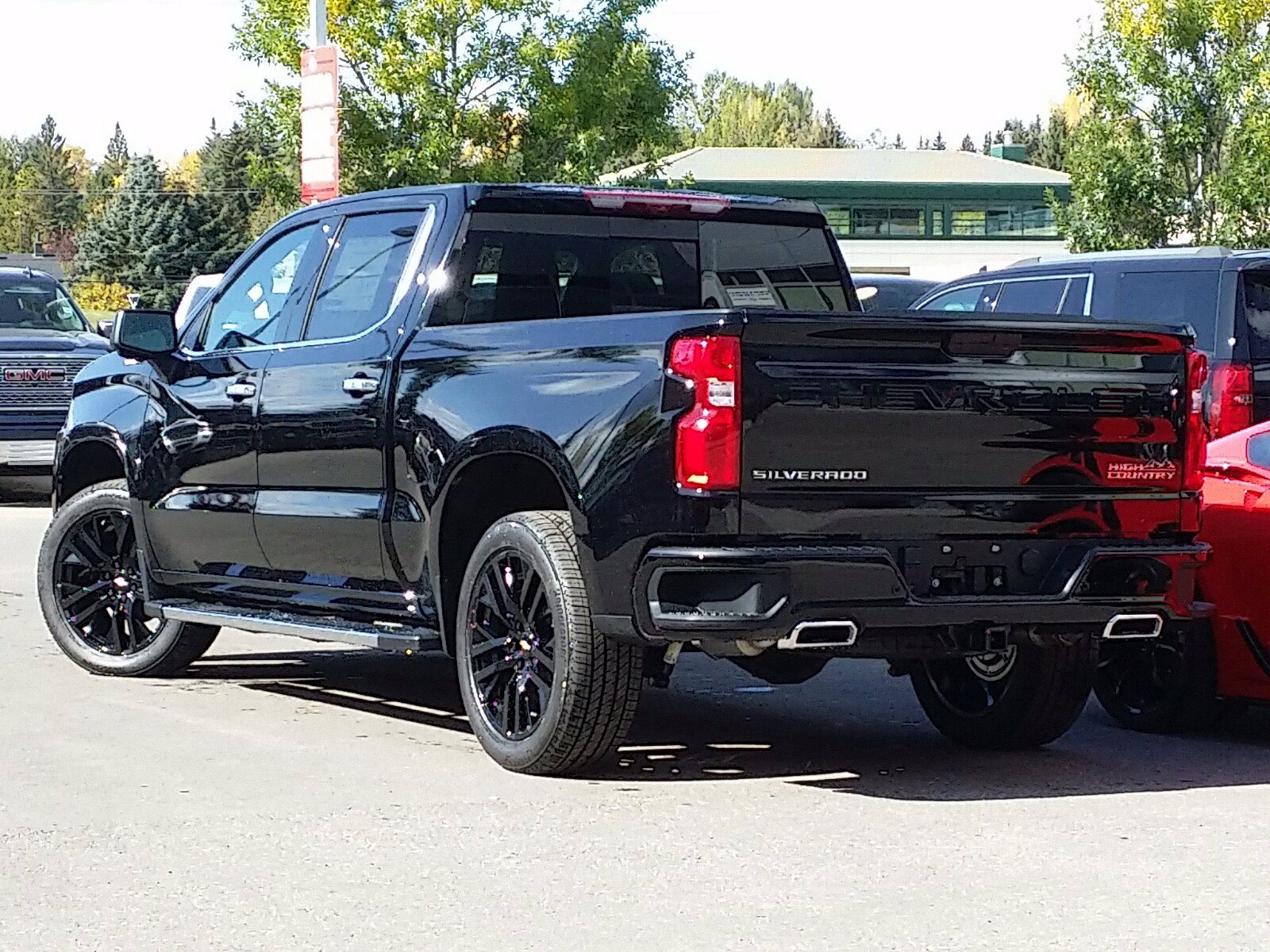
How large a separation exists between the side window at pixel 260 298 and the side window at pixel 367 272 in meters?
0.21

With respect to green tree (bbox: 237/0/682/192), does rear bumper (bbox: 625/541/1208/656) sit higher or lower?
lower

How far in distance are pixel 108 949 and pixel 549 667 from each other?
2.30 meters

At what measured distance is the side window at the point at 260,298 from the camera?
28.8 ft

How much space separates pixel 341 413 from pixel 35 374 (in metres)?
12.3

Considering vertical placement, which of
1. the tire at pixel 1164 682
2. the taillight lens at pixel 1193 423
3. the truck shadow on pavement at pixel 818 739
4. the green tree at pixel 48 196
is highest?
the green tree at pixel 48 196

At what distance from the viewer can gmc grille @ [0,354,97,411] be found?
1933 centimetres

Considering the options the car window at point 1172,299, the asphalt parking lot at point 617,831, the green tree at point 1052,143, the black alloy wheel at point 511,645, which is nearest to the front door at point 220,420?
the asphalt parking lot at point 617,831

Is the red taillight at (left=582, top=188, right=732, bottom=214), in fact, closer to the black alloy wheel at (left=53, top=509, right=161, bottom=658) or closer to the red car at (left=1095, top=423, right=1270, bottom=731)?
the red car at (left=1095, top=423, right=1270, bottom=731)

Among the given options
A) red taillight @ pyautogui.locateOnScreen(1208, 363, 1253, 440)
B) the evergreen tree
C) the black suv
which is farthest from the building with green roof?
red taillight @ pyautogui.locateOnScreen(1208, 363, 1253, 440)

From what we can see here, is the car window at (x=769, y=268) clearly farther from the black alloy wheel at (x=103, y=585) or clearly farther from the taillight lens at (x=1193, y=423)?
the black alloy wheel at (x=103, y=585)

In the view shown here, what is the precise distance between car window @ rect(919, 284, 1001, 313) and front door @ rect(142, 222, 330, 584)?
5.40 m

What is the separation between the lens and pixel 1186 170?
3575 centimetres

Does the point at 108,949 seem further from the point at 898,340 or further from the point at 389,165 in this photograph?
the point at 389,165

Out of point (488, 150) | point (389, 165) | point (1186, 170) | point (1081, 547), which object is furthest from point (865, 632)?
point (488, 150)
